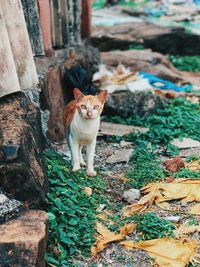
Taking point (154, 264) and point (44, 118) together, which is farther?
point (44, 118)

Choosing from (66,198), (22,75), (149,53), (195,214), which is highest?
(22,75)

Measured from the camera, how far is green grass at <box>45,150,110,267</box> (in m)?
4.09

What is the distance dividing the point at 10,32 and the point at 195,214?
2526 mm

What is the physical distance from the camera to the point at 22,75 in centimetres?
517

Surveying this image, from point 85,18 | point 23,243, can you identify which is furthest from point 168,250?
point 85,18

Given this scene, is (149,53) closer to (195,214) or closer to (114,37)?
(114,37)

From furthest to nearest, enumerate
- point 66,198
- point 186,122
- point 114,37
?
point 114,37 < point 186,122 < point 66,198

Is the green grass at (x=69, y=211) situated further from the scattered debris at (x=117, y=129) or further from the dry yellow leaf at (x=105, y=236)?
the scattered debris at (x=117, y=129)

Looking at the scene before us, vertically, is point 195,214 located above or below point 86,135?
below

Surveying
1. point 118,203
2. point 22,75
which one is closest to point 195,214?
point 118,203

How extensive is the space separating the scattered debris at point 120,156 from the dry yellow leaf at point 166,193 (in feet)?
2.94

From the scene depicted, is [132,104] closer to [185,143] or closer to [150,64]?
[185,143]

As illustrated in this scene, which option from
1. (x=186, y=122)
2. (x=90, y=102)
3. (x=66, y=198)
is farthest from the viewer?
(x=186, y=122)

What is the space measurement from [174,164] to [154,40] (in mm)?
7910
